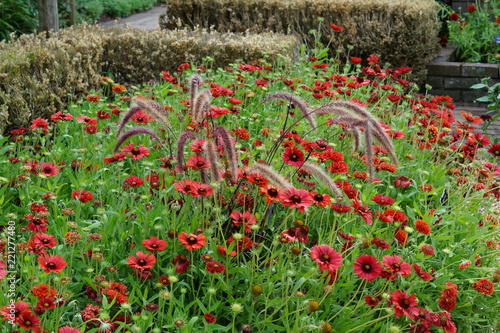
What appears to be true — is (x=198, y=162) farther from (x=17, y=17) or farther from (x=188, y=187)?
(x=17, y=17)

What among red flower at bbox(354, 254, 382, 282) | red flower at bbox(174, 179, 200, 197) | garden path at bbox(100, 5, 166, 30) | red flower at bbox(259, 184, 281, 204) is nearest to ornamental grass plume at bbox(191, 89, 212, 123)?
red flower at bbox(174, 179, 200, 197)

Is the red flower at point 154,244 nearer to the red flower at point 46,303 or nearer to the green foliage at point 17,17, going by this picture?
the red flower at point 46,303

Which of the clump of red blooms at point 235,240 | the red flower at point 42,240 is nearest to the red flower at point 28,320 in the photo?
the clump of red blooms at point 235,240

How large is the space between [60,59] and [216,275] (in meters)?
2.65

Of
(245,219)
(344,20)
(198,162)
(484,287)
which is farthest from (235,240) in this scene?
(344,20)

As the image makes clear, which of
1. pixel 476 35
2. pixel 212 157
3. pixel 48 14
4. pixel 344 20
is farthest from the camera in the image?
pixel 476 35

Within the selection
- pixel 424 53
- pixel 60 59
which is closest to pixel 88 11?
pixel 424 53

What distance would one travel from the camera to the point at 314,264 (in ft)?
7.18

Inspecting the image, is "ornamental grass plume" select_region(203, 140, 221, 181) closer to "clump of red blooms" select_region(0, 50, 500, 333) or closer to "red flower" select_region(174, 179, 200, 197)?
"clump of red blooms" select_region(0, 50, 500, 333)

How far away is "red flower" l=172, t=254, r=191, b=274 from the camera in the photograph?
2035 mm

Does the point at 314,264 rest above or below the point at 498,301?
above

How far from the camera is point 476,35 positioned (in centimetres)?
810

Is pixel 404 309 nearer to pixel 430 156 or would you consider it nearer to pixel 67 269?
pixel 67 269

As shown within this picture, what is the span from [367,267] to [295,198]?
1.10 feet
